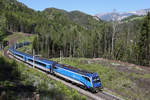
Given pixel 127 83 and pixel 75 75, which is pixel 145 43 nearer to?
pixel 127 83

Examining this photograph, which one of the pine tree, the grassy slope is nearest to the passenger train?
the grassy slope

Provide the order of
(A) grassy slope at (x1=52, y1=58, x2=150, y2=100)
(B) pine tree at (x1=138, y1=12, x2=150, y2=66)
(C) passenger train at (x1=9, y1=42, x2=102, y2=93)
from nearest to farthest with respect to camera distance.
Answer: (C) passenger train at (x1=9, y1=42, x2=102, y2=93) < (A) grassy slope at (x1=52, y1=58, x2=150, y2=100) < (B) pine tree at (x1=138, y1=12, x2=150, y2=66)

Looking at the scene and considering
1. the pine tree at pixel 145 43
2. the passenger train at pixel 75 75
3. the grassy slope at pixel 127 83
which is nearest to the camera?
the passenger train at pixel 75 75

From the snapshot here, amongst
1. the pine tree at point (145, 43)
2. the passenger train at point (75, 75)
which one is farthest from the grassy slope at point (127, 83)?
the pine tree at point (145, 43)

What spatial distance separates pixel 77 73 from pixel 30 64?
25.5 meters

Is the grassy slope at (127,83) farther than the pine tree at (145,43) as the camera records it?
No

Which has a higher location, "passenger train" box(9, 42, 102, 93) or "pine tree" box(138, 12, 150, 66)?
"pine tree" box(138, 12, 150, 66)

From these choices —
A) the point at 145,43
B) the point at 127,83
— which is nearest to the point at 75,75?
the point at 127,83

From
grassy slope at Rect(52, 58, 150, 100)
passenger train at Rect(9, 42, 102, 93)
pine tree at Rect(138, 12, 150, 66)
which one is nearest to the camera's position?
passenger train at Rect(9, 42, 102, 93)

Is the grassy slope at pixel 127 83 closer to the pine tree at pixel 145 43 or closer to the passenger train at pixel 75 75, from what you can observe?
the passenger train at pixel 75 75

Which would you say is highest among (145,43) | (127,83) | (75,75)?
(145,43)

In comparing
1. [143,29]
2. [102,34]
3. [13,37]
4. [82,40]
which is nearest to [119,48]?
[102,34]

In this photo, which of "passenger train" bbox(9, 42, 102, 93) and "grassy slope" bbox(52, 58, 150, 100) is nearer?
"passenger train" bbox(9, 42, 102, 93)

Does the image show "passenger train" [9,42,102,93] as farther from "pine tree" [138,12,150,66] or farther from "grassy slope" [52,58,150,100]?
"pine tree" [138,12,150,66]
